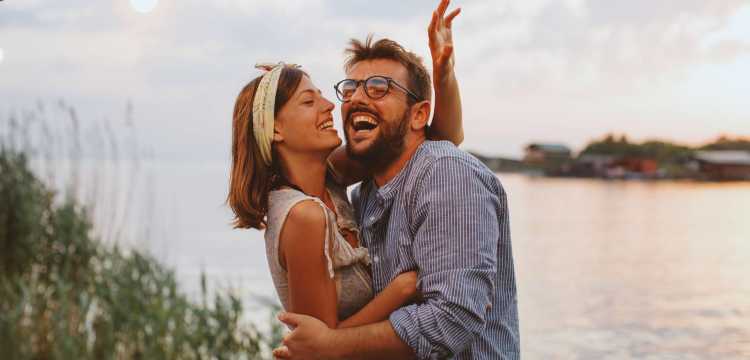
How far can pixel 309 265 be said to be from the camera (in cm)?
235

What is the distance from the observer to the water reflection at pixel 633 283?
2089 centimetres

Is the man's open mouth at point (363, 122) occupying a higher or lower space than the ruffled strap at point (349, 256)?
higher

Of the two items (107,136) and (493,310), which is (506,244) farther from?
(107,136)

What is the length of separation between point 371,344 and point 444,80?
0.90m

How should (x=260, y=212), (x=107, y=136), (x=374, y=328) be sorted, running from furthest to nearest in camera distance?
(x=107, y=136)
(x=260, y=212)
(x=374, y=328)

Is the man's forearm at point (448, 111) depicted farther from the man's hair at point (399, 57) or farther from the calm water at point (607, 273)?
the calm water at point (607, 273)

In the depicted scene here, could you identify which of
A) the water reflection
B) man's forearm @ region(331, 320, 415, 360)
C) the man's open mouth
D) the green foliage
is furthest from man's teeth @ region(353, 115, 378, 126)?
the water reflection

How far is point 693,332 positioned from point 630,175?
3208 inches

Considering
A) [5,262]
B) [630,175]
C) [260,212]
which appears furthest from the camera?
[630,175]

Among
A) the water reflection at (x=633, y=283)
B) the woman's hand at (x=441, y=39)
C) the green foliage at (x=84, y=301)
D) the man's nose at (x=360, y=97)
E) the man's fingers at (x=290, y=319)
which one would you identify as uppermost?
the woman's hand at (x=441, y=39)

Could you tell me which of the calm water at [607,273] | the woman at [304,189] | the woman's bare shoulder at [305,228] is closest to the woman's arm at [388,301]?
the woman at [304,189]

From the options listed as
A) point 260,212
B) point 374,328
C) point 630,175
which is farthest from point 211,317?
point 630,175

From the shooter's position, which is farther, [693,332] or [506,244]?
[693,332]

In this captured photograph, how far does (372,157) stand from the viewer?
2.57 metres
